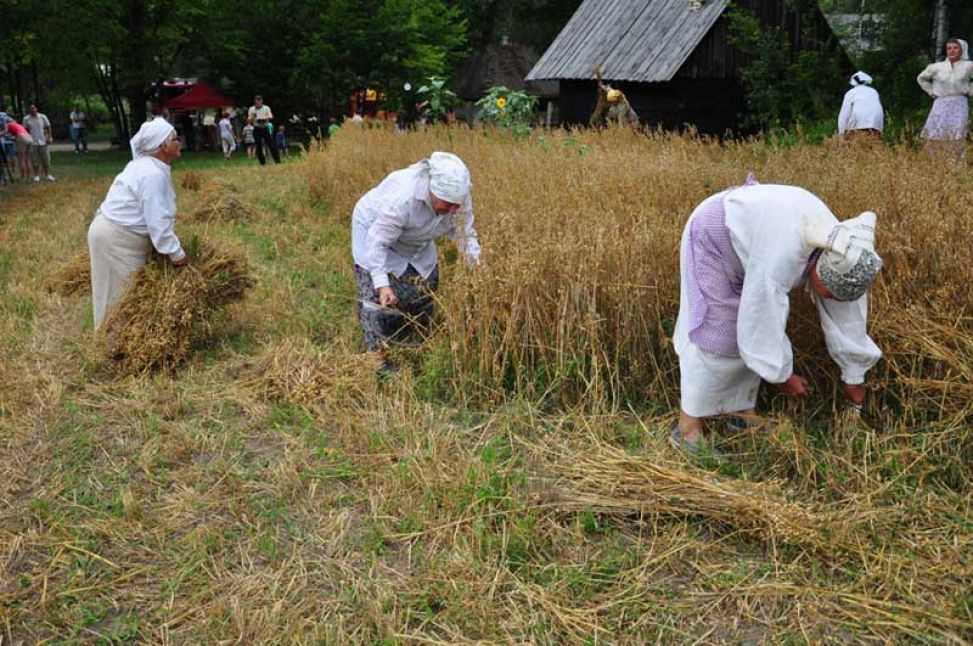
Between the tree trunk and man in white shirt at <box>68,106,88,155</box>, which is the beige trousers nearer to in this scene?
the tree trunk

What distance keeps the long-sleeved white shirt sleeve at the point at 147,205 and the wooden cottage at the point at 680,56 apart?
35.4 ft

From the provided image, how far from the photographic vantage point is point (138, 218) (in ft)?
16.0

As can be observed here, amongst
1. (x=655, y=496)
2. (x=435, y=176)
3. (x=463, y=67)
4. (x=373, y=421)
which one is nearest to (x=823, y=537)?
(x=655, y=496)

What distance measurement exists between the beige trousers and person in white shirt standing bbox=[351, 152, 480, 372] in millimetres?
1282

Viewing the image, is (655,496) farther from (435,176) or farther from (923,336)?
(435,176)

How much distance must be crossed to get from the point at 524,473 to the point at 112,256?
115 inches

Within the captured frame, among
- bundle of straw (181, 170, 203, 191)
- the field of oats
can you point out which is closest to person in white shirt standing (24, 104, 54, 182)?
bundle of straw (181, 170, 203, 191)

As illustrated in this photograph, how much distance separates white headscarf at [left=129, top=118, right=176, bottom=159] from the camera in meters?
4.87

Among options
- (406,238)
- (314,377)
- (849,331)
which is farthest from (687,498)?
(406,238)

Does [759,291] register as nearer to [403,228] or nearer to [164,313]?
[403,228]

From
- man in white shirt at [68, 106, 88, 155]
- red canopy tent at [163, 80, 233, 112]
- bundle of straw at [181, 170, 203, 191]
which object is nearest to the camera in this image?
bundle of straw at [181, 170, 203, 191]

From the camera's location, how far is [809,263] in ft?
9.97

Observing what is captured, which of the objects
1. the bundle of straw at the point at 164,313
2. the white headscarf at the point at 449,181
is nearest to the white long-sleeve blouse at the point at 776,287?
the white headscarf at the point at 449,181

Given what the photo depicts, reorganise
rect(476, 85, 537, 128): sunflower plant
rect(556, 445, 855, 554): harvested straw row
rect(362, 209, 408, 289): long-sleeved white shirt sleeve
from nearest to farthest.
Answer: rect(556, 445, 855, 554): harvested straw row → rect(362, 209, 408, 289): long-sleeved white shirt sleeve → rect(476, 85, 537, 128): sunflower plant
